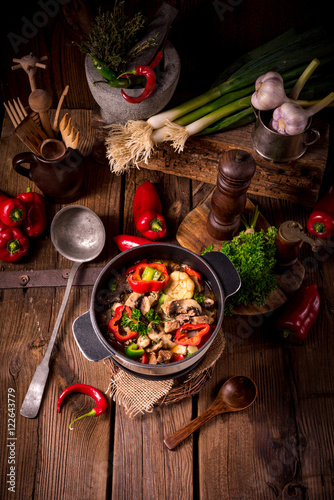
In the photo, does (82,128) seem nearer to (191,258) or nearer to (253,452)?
(191,258)

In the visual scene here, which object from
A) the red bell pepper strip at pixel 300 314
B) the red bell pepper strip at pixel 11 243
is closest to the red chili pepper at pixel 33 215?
the red bell pepper strip at pixel 11 243

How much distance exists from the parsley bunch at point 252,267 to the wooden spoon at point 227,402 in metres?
0.34

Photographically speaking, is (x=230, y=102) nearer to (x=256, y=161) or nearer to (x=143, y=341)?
(x=256, y=161)

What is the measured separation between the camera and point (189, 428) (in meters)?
2.10

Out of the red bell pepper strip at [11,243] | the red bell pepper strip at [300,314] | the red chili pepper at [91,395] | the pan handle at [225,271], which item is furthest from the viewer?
the red bell pepper strip at [11,243]

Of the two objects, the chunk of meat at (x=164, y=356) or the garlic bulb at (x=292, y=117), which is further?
the garlic bulb at (x=292, y=117)

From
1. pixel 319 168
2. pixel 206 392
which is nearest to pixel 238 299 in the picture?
pixel 206 392

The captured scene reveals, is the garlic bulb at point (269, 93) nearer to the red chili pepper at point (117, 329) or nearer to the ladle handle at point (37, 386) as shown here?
the red chili pepper at point (117, 329)

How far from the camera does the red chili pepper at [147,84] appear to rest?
2.19 meters

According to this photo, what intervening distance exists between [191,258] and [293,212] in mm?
921

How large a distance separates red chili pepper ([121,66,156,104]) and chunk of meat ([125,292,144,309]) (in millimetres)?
998

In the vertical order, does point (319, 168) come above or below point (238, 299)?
above

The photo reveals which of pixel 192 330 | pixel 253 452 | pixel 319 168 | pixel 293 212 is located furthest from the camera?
pixel 293 212

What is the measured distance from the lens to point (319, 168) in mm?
2430
